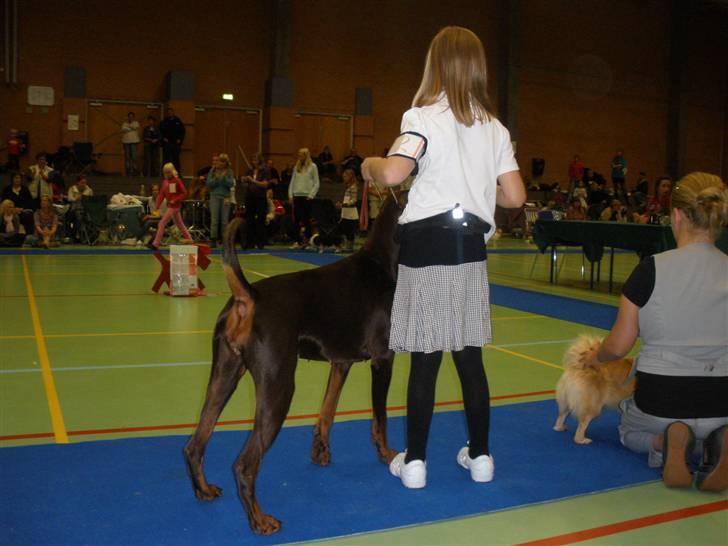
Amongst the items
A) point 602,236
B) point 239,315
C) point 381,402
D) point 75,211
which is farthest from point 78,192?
point 239,315

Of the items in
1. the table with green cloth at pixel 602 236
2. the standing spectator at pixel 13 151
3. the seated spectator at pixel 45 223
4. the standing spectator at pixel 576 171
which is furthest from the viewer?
the standing spectator at pixel 576 171

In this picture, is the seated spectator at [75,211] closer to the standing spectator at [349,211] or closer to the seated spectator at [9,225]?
the seated spectator at [9,225]

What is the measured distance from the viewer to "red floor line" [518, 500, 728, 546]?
8.61ft

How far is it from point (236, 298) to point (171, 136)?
678 inches

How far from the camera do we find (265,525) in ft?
8.58

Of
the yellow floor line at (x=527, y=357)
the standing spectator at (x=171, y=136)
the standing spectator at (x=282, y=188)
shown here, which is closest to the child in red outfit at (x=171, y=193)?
the standing spectator at (x=282, y=188)

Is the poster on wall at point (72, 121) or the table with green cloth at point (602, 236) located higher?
the poster on wall at point (72, 121)

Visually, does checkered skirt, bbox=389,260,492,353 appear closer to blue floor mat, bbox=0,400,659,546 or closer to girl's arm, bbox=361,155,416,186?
girl's arm, bbox=361,155,416,186

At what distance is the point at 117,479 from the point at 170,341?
10.3ft

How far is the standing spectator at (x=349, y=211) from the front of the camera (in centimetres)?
1445

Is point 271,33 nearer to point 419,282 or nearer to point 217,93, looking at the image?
point 217,93

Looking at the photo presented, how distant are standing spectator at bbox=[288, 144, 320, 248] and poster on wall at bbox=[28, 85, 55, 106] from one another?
7546 mm

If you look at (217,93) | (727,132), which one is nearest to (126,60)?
(217,93)

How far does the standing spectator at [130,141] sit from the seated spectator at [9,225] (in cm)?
517
